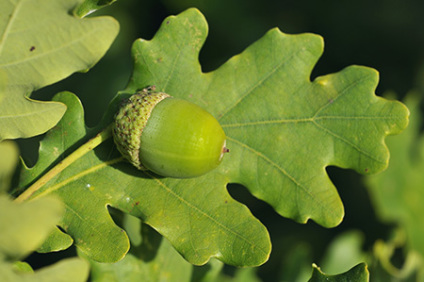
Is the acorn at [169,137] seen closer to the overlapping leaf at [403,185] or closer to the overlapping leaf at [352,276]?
the overlapping leaf at [352,276]

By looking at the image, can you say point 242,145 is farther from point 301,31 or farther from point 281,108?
point 301,31

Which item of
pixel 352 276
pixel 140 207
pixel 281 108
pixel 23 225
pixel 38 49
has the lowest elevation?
pixel 352 276

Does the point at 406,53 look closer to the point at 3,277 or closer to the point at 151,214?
the point at 151,214

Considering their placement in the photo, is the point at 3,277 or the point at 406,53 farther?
the point at 406,53

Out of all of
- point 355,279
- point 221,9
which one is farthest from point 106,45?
point 221,9

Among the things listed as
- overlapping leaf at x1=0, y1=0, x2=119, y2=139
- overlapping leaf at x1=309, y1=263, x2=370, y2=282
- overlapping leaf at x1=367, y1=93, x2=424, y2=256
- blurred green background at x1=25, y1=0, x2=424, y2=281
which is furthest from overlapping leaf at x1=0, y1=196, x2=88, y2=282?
blurred green background at x1=25, y1=0, x2=424, y2=281

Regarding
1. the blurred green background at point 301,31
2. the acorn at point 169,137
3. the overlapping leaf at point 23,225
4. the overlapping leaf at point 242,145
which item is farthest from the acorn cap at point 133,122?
the blurred green background at point 301,31

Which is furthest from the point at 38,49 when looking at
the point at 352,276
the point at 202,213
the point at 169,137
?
the point at 352,276
